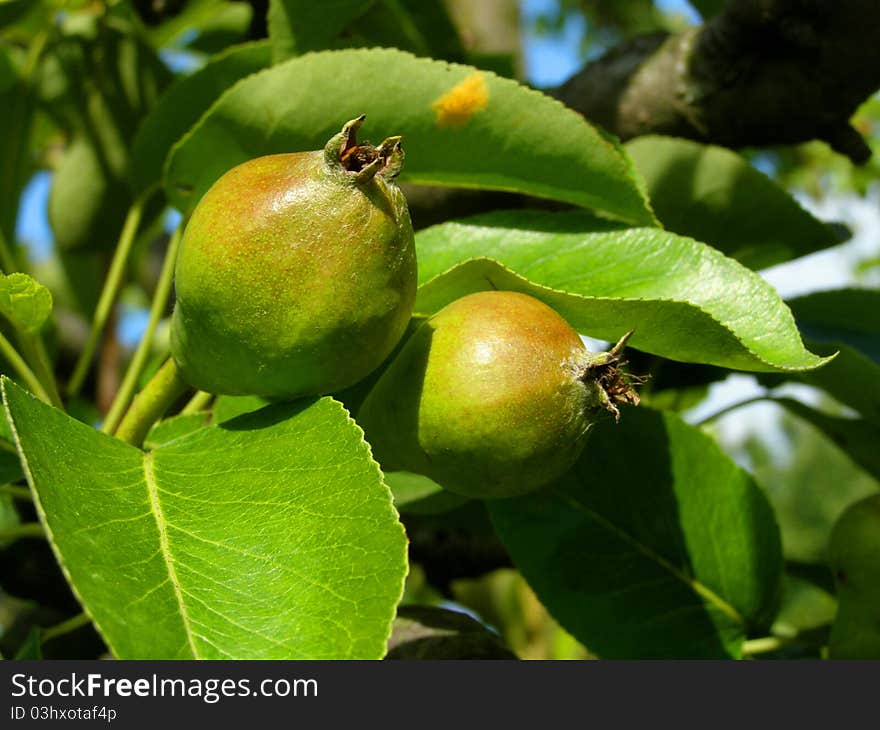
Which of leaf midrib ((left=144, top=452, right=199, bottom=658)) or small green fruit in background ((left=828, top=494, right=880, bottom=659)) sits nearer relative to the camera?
leaf midrib ((left=144, top=452, right=199, bottom=658))

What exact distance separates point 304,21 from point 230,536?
70 cm

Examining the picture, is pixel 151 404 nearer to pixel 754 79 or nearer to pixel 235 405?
pixel 235 405

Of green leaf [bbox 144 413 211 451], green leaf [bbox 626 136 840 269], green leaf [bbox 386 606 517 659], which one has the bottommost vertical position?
green leaf [bbox 386 606 517 659]

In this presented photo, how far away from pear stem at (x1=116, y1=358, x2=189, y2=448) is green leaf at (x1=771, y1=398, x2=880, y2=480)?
2.76 ft

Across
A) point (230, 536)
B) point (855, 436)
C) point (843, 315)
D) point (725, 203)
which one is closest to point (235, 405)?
point (230, 536)

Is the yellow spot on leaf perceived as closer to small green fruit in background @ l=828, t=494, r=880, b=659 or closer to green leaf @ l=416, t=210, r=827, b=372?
green leaf @ l=416, t=210, r=827, b=372

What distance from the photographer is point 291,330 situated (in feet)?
2.57

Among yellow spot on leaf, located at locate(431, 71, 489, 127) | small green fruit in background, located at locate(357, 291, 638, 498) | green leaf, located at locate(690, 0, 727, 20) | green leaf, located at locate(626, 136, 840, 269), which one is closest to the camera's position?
small green fruit in background, located at locate(357, 291, 638, 498)

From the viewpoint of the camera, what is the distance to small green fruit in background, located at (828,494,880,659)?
3.92ft

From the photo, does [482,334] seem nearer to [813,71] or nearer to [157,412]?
[157,412]

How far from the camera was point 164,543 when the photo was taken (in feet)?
2.46

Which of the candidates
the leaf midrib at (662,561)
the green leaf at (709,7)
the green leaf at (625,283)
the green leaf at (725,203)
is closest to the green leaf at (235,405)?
the green leaf at (625,283)


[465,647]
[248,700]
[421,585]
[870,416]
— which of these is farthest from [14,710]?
[421,585]

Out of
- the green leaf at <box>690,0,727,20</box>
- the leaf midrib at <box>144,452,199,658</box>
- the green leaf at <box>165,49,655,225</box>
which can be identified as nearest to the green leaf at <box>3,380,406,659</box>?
the leaf midrib at <box>144,452,199,658</box>
